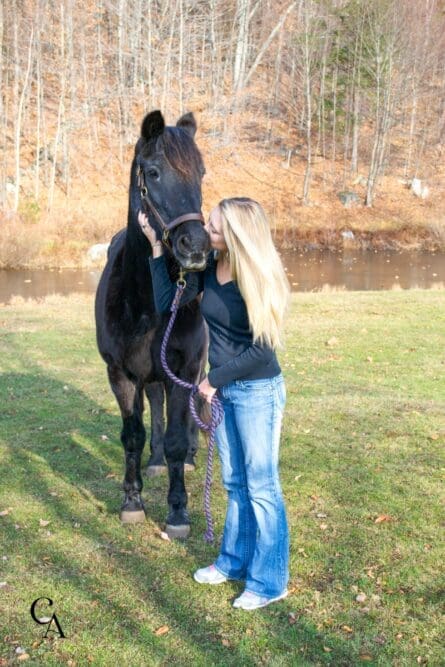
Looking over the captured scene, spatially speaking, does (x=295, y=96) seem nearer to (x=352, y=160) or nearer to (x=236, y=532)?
(x=352, y=160)

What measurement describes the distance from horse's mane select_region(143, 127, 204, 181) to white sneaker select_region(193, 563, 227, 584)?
93.6 inches

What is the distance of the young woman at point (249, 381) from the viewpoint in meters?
3.47

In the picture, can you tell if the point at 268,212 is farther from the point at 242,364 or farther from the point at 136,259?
the point at 242,364

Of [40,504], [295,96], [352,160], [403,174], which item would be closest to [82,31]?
[295,96]

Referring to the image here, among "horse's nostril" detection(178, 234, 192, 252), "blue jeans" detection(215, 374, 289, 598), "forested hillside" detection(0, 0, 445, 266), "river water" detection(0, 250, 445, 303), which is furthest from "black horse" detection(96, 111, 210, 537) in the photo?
"forested hillside" detection(0, 0, 445, 266)

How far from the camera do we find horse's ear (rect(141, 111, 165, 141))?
13.9ft

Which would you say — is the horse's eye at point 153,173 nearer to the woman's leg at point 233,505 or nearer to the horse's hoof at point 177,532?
the woman's leg at point 233,505

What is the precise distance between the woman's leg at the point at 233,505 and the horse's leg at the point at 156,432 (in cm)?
213

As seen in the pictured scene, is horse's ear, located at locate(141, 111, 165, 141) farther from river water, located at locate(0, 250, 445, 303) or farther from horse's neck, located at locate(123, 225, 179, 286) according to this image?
river water, located at locate(0, 250, 445, 303)

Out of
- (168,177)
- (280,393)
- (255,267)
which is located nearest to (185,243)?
(255,267)

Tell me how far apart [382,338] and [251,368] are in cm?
957

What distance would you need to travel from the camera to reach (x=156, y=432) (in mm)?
6324

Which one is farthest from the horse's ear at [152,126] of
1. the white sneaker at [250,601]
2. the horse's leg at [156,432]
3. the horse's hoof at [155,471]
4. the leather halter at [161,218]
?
the horse's hoof at [155,471]

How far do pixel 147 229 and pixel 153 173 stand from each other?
358mm
